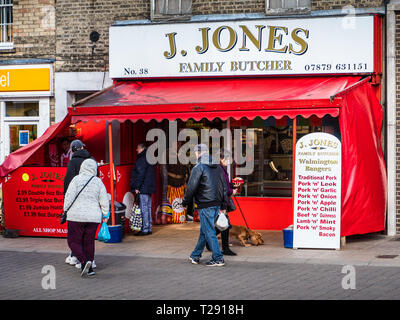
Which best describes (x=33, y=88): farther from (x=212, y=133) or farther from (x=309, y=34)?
(x=309, y=34)

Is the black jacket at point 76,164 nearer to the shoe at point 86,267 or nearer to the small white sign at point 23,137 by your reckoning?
the shoe at point 86,267

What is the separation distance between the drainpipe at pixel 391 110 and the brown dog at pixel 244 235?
2.71m

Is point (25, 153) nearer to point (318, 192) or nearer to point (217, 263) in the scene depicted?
point (217, 263)

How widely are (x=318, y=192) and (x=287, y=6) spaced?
4359 mm

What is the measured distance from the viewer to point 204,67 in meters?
13.4

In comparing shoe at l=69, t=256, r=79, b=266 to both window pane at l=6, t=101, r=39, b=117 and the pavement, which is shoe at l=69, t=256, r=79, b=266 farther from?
window pane at l=6, t=101, r=39, b=117

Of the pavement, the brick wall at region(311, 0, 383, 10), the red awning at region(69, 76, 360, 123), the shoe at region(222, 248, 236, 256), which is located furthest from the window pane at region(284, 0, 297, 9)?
the shoe at region(222, 248, 236, 256)

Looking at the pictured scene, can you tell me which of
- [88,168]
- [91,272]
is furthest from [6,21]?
[91,272]

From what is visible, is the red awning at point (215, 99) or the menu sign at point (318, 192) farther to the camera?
the red awning at point (215, 99)

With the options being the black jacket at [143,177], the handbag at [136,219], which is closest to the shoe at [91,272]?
the handbag at [136,219]

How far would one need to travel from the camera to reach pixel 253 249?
11.2 m

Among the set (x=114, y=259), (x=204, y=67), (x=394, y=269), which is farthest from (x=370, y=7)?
(x=114, y=259)

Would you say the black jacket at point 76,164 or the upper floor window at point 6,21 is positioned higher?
the upper floor window at point 6,21

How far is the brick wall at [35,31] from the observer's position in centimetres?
1461
